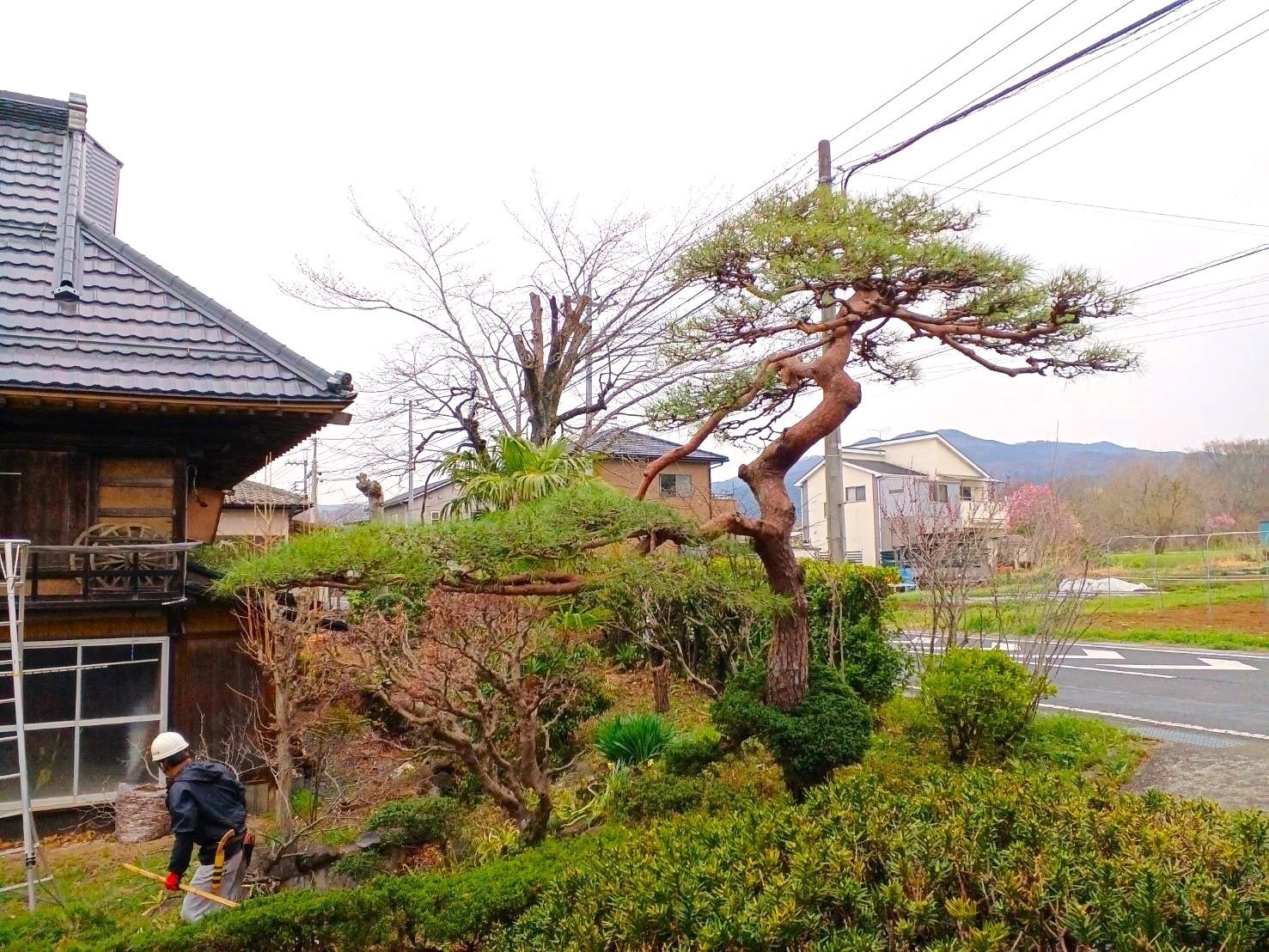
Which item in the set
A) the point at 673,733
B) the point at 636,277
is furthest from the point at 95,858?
the point at 636,277

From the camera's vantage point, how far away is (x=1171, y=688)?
931 centimetres

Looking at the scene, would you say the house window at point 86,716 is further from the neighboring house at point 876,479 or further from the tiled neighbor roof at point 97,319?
the neighboring house at point 876,479

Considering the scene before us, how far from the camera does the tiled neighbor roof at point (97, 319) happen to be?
6.18 metres

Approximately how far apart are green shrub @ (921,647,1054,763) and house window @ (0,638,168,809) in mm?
6643

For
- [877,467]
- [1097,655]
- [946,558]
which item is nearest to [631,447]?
[1097,655]

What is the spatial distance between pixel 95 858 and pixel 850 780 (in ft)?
19.3

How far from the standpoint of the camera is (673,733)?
7.18 m

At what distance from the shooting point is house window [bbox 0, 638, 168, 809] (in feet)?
21.8

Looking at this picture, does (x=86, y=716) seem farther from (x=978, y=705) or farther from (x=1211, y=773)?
(x=1211, y=773)

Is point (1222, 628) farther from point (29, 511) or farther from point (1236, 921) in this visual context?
point (29, 511)

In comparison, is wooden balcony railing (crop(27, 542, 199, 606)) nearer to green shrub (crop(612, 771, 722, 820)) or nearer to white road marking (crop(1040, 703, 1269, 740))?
green shrub (crop(612, 771, 722, 820))

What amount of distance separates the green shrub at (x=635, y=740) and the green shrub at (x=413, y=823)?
157cm

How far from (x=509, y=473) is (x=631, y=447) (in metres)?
8.40

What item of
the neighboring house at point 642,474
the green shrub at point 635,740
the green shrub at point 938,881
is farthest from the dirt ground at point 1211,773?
the neighboring house at point 642,474
